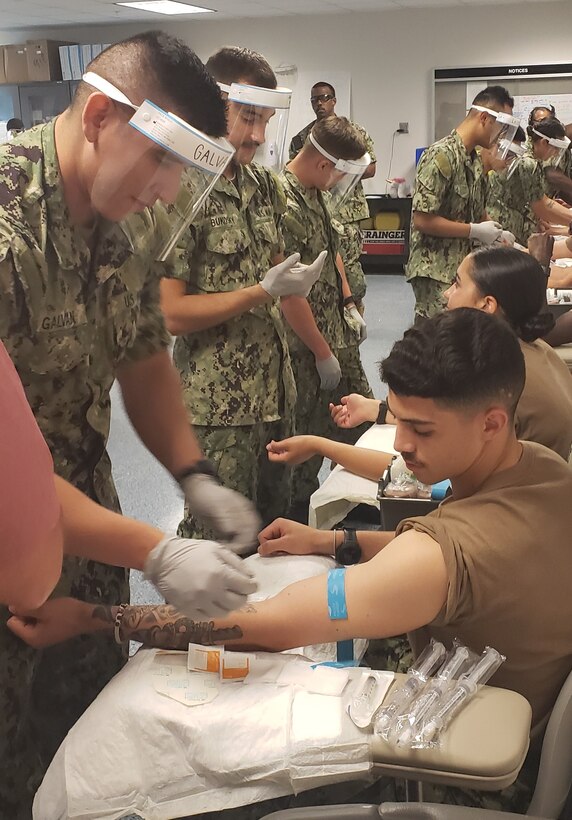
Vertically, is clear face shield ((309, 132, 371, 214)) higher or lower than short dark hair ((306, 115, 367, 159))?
lower

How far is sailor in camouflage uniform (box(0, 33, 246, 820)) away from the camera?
3.76 feet

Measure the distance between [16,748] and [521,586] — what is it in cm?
86

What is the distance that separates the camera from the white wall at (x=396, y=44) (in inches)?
323

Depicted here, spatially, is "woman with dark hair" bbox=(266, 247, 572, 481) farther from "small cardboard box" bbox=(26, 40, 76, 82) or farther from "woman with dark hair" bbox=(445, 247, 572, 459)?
"small cardboard box" bbox=(26, 40, 76, 82)

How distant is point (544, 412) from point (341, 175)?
1339 millimetres

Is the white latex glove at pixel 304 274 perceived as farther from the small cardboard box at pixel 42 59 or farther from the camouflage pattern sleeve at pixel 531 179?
the small cardboard box at pixel 42 59

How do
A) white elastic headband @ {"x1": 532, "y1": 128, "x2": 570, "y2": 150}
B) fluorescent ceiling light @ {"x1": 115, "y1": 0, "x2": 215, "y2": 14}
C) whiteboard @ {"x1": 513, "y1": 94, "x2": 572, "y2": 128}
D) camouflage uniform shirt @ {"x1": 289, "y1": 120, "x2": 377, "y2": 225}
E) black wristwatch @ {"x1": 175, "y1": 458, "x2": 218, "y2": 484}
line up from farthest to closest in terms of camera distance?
whiteboard @ {"x1": 513, "y1": 94, "x2": 572, "y2": 128}
fluorescent ceiling light @ {"x1": 115, "y1": 0, "x2": 215, "y2": 14}
white elastic headband @ {"x1": 532, "y1": 128, "x2": 570, "y2": 150}
camouflage uniform shirt @ {"x1": 289, "y1": 120, "x2": 377, "y2": 225}
black wristwatch @ {"x1": 175, "y1": 458, "x2": 218, "y2": 484}

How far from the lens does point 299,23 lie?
8.83 meters

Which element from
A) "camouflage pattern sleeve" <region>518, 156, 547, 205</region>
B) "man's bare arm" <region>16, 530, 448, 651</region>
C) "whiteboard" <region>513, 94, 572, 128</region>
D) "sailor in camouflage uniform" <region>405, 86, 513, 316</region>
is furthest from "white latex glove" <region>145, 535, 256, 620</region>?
"whiteboard" <region>513, 94, 572, 128</region>

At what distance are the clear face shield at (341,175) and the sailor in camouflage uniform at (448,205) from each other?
2.56ft

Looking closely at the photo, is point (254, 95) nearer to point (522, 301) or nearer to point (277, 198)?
point (277, 198)

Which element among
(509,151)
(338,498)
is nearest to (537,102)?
(509,151)

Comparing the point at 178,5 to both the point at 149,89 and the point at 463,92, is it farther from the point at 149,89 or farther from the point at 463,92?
the point at 149,89

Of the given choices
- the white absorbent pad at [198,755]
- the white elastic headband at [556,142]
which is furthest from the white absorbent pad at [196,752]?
the white elastic headband at [556,142]
